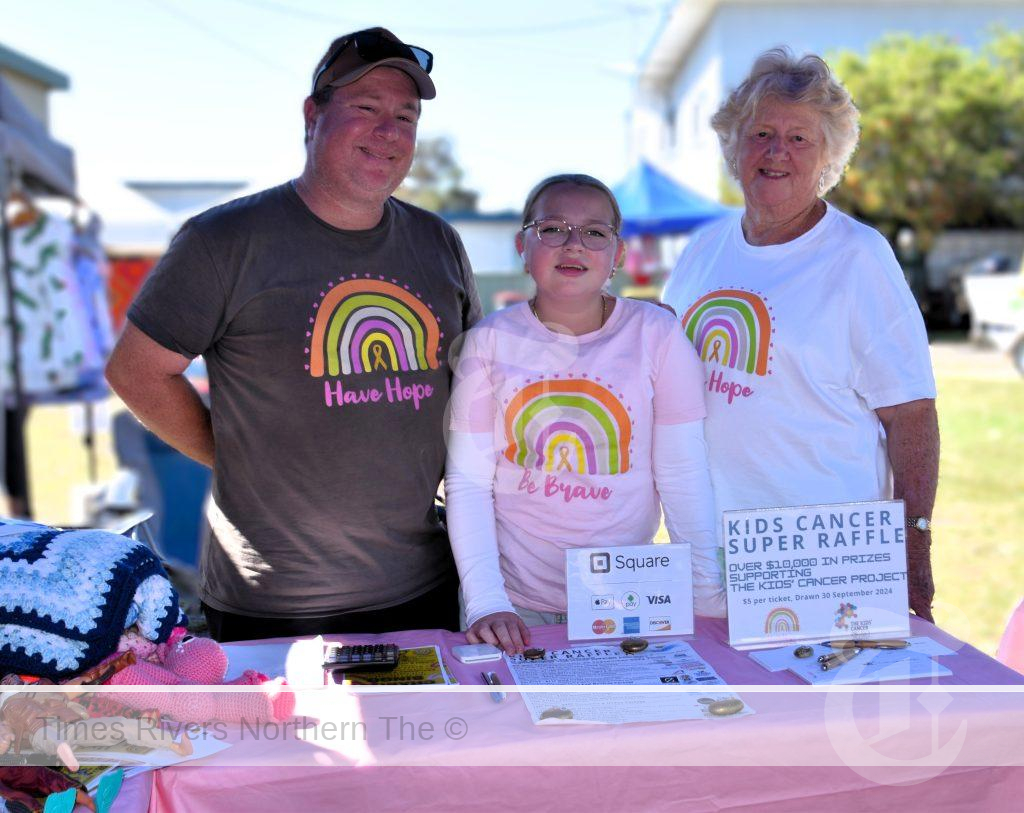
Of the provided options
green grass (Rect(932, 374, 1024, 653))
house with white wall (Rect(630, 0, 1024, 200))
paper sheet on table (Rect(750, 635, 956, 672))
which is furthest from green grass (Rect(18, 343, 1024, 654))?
house with white wall (Rect(630, 0, 1024, 200))

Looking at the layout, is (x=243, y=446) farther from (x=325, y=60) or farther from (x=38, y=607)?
(x=325, y=60)

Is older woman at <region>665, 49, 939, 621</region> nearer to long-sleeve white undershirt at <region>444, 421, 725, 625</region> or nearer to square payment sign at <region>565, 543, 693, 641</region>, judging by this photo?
long-sleeve white undershirt at <region>444, 421, 725, 625</region>

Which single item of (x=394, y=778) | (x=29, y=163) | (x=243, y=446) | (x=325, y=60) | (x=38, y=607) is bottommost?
(x=394, y=778)

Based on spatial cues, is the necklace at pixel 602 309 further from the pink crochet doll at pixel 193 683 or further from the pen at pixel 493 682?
the pink crochet doll at pixel 193 683

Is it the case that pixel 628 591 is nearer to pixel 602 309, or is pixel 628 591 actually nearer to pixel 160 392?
pixel 602 309

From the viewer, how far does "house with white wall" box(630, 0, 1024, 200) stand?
706 inches

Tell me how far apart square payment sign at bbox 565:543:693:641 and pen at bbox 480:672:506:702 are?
0.65 ft

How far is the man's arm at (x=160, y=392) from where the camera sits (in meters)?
1.78

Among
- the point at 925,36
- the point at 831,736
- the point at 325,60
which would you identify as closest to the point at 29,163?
the point at 325,60

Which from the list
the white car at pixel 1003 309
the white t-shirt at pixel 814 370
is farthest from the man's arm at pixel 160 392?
the white car at pixel 1003 309

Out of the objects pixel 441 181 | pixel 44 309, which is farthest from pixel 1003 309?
pixel 441 181

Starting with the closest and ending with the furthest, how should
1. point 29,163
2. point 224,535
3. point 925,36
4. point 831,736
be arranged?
point 831,736
point 224,535
point 29,163
point 925,36

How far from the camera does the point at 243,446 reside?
179 cm

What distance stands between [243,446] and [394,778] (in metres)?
0.78
